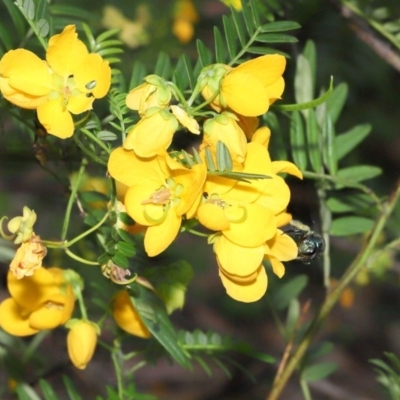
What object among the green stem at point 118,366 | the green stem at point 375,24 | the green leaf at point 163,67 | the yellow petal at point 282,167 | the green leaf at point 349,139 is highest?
the yellow petal at point 282,167

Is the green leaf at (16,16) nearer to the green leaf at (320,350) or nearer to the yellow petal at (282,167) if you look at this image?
the yellow petal at (282,167)

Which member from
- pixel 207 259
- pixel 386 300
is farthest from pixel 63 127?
pixel 386 300

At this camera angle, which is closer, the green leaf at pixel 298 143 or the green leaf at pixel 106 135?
the green leaf at pixel 106 135

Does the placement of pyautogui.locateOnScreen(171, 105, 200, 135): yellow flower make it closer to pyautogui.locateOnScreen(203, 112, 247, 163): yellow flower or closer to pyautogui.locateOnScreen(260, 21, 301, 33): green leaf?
pyautogui.locateOnScreen(203, 112, 247, 163): yellow flower

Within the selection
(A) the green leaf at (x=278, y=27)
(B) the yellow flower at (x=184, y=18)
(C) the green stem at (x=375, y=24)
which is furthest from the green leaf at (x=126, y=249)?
(B) the yellow flower at (x=184, y=18)

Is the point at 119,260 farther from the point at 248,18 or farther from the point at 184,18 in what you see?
the point at 184,18
